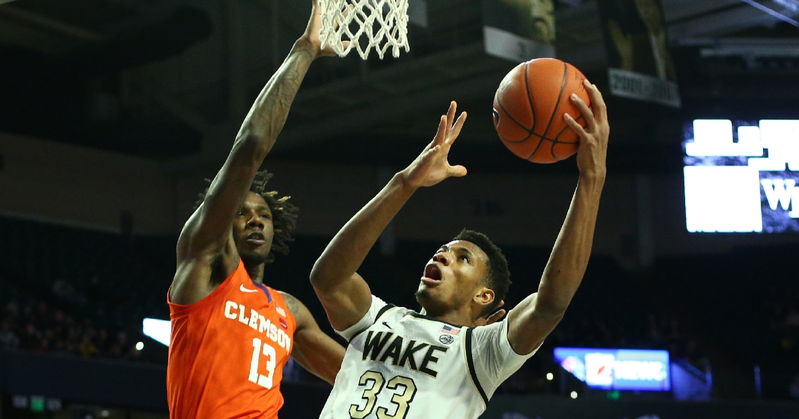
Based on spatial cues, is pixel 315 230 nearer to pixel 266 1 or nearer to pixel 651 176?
pixel 266 1

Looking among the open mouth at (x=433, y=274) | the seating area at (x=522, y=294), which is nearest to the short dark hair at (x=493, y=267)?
the open mouth at (x=433, y=274)

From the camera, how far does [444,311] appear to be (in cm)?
357

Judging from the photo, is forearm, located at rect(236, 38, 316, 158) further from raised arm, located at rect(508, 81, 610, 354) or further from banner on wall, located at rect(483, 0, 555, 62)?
banner on wall, located at rect(483, 0, 555, 62)

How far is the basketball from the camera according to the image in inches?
123

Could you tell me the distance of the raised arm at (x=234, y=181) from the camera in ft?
10.5

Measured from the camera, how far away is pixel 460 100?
55.8 feet

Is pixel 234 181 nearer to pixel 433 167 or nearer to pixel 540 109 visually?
pixel 433 167

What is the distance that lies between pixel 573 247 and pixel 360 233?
82 cm

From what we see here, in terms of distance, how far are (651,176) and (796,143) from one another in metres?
4.37

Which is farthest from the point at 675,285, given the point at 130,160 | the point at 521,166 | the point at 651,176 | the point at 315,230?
the point at 130,160

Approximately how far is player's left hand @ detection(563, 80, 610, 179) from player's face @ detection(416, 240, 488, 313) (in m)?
0.77

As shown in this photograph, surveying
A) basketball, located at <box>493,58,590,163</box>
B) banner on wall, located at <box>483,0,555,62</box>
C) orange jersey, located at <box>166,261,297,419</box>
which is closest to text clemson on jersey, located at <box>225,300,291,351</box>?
orange jersey, located at <box>166,261,297,419</box>

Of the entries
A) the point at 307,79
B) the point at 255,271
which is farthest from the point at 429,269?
the point at 307,79

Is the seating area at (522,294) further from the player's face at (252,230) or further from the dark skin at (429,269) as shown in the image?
the dark skin at (429,269)
